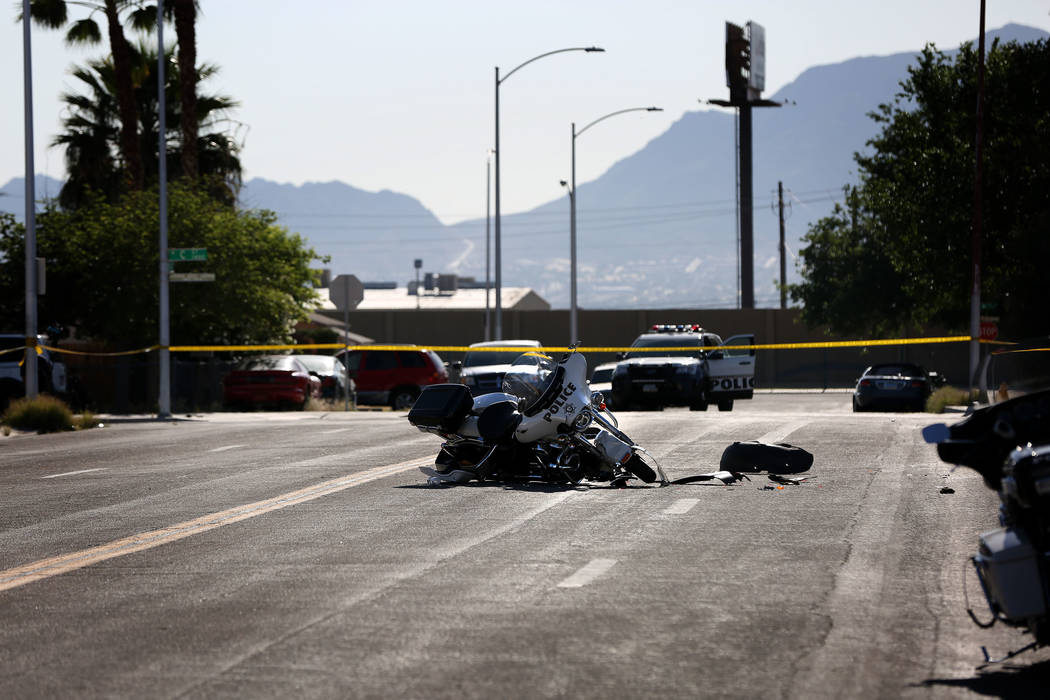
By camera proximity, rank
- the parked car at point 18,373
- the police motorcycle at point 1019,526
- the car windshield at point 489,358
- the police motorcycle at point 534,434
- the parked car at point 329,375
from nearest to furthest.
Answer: the police motorcycle at point 1019,526 → the police motorcycle at point 534,434 → the parked car at point 18,373 → the car windshield at point 489,358 → the parked car at point 329,375

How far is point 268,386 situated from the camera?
3269cm

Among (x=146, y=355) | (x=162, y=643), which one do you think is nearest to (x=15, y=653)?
(x=162, y=643)

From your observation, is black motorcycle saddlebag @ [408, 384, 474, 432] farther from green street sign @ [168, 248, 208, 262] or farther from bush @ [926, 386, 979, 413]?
bush @ [926, 386, 979, 413]

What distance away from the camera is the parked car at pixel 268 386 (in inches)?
1286

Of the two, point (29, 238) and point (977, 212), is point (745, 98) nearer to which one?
point (977, 212)

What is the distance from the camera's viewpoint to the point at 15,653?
23.3 feet

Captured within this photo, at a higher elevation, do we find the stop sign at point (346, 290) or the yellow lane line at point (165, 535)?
the stop sign at point (346, 290)

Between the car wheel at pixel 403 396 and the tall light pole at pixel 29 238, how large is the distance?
8.76m

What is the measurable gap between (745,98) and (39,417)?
67.8 meters

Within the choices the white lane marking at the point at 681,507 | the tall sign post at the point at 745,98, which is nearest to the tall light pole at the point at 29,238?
the white lane marking at the point at 681,507

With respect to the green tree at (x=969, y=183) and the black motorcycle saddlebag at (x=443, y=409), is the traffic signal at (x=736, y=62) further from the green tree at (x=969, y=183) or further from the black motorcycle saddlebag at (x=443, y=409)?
the black motorcycle saddlebag at (x=443, y=409)

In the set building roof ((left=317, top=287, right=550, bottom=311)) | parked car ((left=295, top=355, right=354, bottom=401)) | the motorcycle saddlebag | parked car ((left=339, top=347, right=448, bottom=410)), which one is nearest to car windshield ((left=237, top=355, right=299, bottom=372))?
parked car ((left=339, top=347, right=448, bottom=410))

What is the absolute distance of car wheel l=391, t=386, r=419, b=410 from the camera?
34.8 meters

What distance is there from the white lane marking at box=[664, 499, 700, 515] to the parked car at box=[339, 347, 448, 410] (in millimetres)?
21968
